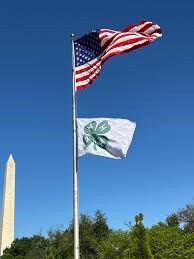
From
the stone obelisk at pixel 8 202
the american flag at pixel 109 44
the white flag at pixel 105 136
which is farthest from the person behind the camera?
the stone obelisk at pixel 8 202

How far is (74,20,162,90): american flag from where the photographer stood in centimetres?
1611

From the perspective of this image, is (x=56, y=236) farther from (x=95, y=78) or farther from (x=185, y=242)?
(x=95, y=78)

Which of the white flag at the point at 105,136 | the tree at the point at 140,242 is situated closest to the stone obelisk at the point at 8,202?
the tree at the point at 140,242

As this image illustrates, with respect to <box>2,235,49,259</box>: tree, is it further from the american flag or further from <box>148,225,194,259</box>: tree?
the american flag

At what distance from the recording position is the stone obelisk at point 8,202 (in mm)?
65938

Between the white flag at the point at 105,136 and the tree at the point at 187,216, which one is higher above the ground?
the tree at the point at 187,216

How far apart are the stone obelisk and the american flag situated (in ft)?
167

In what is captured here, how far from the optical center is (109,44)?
16.2 m

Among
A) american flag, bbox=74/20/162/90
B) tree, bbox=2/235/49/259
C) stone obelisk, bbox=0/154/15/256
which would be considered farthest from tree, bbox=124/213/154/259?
tree, bbox=2/235/49/259

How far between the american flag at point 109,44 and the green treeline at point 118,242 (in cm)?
1180

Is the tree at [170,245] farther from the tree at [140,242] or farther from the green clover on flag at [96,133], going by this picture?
the green clover on flag at [96,133]

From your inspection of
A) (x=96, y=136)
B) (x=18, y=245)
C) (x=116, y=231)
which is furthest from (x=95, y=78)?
(x=18, y=245)

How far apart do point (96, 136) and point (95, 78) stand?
204cm

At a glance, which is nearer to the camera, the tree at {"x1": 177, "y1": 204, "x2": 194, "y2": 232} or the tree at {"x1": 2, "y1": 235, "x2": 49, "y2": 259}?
the tree at {"x1": 177, "y1": 204, "x2": 194, "y2": 232}
